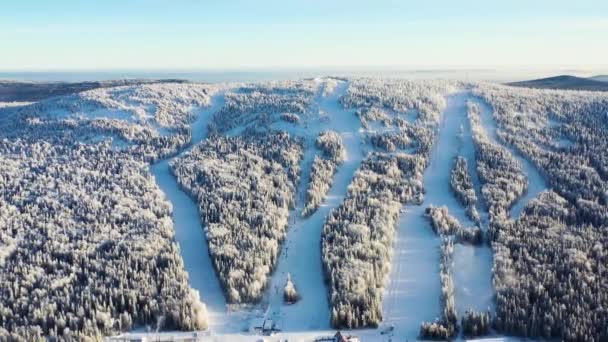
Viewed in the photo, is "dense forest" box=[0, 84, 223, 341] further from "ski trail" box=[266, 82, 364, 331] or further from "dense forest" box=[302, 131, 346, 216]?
"dense forest" box=[302, 131, 346, 216]

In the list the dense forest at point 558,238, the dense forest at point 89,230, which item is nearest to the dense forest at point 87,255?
the dense forest at point 89,230

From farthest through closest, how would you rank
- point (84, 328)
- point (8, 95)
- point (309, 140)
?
point (8, 95) → point (309, 140) → point (84, 328)

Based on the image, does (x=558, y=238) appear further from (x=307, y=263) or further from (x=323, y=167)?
(x=323, y=167)

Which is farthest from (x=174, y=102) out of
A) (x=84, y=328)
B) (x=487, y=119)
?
(x=84, y=328)

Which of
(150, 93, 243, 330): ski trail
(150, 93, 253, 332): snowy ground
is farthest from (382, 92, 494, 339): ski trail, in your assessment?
(150, 93, 243, 330): ski trail

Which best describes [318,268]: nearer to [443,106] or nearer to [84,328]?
[84,328]

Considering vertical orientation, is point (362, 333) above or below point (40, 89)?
below
